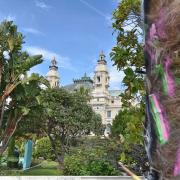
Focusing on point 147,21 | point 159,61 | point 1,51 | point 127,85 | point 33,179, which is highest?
point 1,51

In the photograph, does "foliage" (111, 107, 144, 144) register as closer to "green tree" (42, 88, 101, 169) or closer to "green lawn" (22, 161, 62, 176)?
"green lawn" (22, 161, 62, 176)

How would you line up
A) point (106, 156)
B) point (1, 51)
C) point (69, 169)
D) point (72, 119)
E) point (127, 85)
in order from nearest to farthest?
point (127, 85)
point (106, 156)
point (69, 169)
point (1, 51)
point (72, 119)

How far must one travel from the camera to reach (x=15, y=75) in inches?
813

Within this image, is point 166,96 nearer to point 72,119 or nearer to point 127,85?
point 127,85

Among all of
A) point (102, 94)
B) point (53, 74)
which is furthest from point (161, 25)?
point (53, 74)

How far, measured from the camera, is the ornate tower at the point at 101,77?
98787mm

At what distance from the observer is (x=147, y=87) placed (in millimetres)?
1245

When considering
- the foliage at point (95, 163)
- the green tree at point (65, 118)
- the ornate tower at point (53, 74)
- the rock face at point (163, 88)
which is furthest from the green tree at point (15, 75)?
the ornate tower at point (53, 74)

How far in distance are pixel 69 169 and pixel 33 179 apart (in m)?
8.11

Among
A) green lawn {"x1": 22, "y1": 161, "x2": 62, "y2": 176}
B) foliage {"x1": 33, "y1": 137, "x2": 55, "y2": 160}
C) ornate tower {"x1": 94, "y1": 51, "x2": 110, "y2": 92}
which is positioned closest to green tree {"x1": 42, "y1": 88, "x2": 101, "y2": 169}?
green lawn {"x1": 22, "y1": 161, "x2": 62, "y2": 176}

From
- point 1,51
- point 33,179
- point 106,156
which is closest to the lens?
point 33,179

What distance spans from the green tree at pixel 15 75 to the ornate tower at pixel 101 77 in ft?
253

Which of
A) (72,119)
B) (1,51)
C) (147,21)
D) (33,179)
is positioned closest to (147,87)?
(147,21)

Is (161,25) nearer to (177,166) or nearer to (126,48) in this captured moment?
(177,166)
